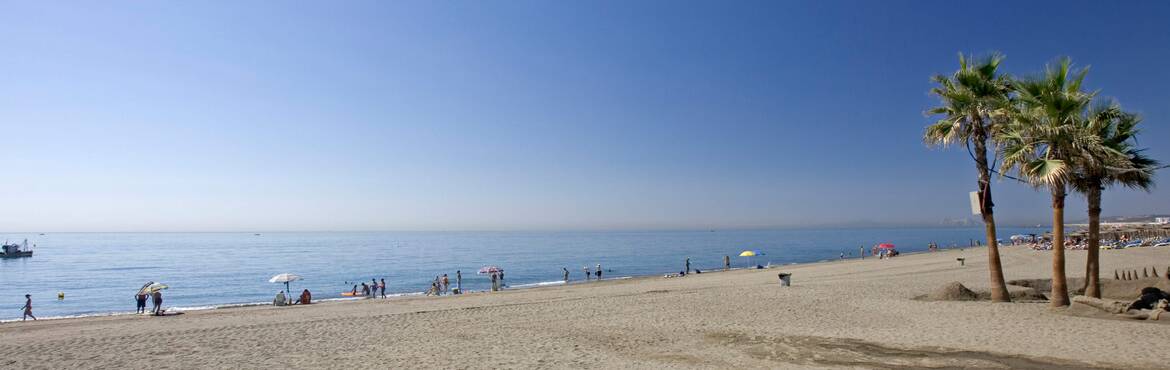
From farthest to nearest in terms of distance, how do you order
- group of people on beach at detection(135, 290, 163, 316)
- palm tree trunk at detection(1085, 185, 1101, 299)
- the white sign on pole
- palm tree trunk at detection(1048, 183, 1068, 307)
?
1. group of people on beach at detection(135, 290, 163, 316)
2. the white sign on pole
3. palm tree trunk at detection(1085, 185, 1101, 299)
4. palm tree trunk at detection(1048, 183, 1068, 307)

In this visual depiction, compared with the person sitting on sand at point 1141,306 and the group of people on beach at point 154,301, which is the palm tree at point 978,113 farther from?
the group of people on beach at point 154,301

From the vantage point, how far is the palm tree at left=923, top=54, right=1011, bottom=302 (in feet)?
47.8

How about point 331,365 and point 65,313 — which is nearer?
point 331,365

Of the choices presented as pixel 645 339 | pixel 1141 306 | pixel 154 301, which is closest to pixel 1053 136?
pixel 1141 306

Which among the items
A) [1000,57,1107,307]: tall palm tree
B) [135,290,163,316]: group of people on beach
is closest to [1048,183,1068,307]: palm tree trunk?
[1000,57,1107,307]: tall palm tree

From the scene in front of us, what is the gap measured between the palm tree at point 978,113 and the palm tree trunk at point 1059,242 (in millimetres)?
1261

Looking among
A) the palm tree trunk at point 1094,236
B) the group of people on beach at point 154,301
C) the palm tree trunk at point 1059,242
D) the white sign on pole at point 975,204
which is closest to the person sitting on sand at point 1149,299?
the palm tree trunk at point 1094,236

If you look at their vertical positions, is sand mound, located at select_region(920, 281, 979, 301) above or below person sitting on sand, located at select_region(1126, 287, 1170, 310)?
below

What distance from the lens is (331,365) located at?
425 inches

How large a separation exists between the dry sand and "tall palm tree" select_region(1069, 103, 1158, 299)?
1.90 m

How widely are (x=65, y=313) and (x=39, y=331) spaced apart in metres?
19.6

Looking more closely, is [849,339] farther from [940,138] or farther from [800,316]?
[940,138]

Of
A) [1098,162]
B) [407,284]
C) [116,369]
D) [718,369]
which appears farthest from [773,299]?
[407,284]

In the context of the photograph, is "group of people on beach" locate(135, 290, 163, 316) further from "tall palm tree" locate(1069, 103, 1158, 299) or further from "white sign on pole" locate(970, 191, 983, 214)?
"tall palm tree" locate(1069, 103, 1158, 299)
